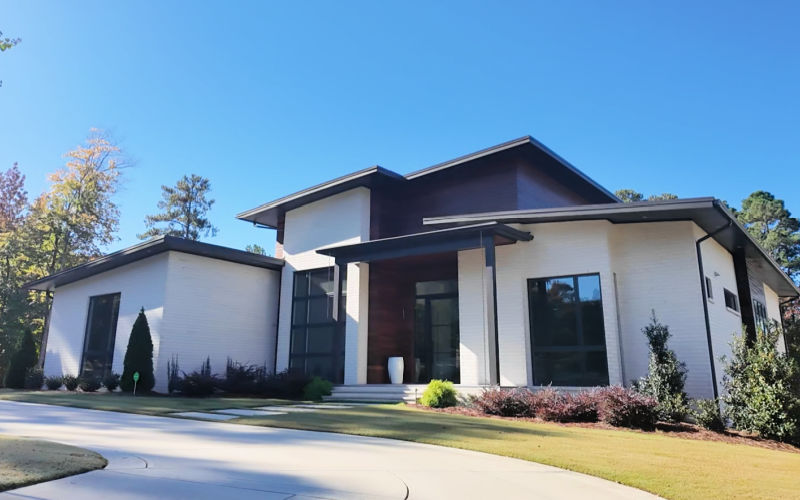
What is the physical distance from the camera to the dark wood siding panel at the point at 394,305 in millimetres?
15914

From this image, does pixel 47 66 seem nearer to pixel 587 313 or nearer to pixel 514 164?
pixel 514 164

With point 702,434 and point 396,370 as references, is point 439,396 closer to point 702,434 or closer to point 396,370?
point 396,370

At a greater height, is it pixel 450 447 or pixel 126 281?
pixel 126 281

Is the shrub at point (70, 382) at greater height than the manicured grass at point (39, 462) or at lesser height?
greater

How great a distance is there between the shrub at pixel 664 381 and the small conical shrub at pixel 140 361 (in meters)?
12.2

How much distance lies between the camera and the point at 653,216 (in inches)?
499

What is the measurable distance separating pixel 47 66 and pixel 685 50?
62.6 ft

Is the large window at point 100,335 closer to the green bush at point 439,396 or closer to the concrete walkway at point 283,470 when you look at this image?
the concrete walkway at point 283,470

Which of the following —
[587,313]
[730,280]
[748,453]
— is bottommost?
[748,453]

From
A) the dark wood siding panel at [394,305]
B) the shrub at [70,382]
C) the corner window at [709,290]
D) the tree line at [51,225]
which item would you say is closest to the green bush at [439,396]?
the dark wood siding panel at [394,305]

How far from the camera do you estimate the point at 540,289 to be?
13.8 meters

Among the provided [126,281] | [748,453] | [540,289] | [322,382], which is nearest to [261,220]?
[126,281]

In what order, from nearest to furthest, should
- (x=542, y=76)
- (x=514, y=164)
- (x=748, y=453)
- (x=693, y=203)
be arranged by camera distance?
1. (x=748, y=453)
2. (x=693, y=203)
3. (x=514, y=164)
4. (x=542, y=76)

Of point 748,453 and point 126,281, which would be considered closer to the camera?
point 748,453
